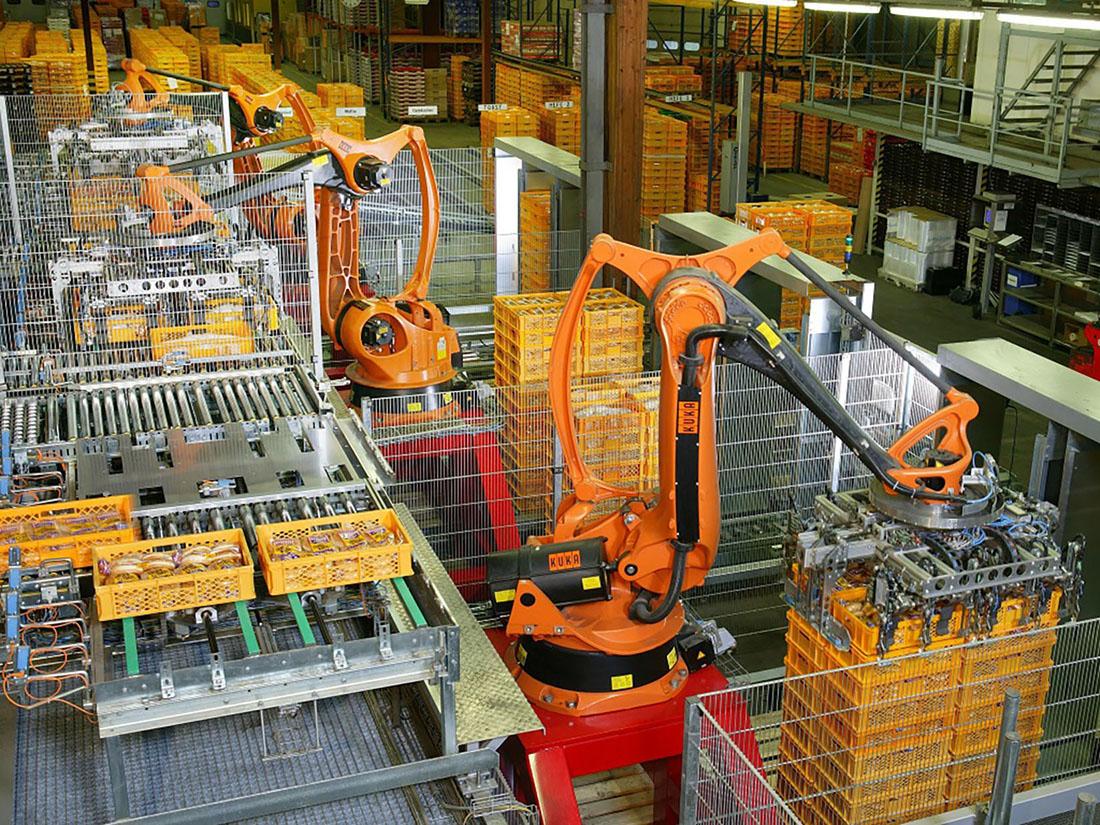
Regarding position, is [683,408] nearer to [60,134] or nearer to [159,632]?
[159,632]

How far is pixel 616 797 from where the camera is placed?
7039 mm

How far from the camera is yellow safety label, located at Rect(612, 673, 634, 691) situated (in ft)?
22.1

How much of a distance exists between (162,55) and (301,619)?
1961 cm

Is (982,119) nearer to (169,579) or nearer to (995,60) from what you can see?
(995,60)

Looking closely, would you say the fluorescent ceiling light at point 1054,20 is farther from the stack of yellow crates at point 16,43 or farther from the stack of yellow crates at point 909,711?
the stack of yellow crates at point 16,43

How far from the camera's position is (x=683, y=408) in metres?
6.20

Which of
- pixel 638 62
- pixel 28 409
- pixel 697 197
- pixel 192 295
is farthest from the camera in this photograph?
pixel 697 197

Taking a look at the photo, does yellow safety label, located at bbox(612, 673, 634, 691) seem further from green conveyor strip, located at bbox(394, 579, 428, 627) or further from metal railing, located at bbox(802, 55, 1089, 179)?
metal railing, located at bbox(802, 55, 1089, 179)

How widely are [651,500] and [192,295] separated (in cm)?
321

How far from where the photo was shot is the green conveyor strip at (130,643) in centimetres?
438

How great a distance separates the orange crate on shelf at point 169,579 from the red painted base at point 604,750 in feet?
7.10

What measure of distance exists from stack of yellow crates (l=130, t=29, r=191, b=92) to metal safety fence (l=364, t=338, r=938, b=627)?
11.2 m

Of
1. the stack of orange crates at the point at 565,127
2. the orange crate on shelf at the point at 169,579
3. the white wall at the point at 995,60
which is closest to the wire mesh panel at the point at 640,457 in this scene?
the orange crate on shelf at the point at 169,579

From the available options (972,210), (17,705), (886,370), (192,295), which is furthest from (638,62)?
(17,705)
